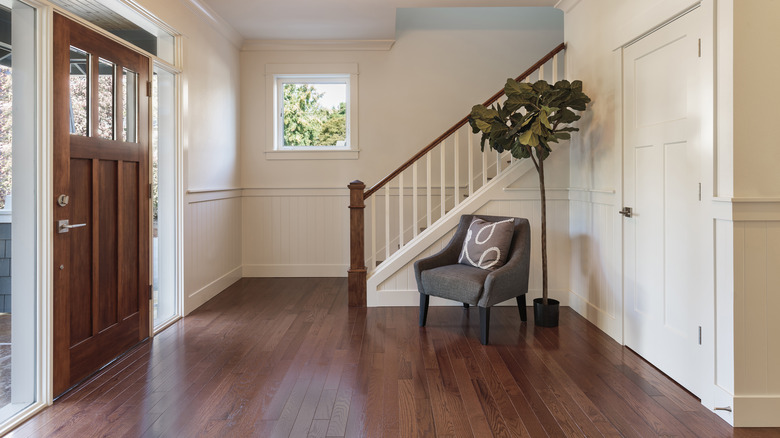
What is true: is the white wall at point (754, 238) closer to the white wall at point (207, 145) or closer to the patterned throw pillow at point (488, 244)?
the patterned throw pillow at point (488, 244)

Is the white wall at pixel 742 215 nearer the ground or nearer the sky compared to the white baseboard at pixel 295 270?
nearer the sky

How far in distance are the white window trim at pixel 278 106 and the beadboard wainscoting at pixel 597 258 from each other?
266 centimetres

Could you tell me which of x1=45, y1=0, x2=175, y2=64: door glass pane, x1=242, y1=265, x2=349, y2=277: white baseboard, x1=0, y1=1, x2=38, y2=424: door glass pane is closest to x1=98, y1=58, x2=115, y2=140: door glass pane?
x1=45, y1=0, x2=175, y2=64: door glass pane

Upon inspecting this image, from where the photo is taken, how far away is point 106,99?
331 cm

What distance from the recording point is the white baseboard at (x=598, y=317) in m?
3.74

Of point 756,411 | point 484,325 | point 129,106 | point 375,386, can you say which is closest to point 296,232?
point 129,106

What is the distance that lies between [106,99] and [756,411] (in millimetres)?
3852

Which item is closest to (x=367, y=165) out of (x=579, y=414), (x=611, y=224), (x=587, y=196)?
(x=587, y=196)

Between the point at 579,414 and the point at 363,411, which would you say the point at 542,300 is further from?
the point at 363,411

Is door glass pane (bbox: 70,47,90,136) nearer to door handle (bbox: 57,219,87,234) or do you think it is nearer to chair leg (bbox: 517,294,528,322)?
door handle (bbox: 57,219,87,234)

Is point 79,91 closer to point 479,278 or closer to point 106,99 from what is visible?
point 106,99

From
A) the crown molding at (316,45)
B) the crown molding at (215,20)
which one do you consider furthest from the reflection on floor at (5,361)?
the crown molding at (316,45)

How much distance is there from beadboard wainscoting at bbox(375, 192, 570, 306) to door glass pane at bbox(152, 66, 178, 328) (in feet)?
5.82

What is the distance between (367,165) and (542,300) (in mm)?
2799
